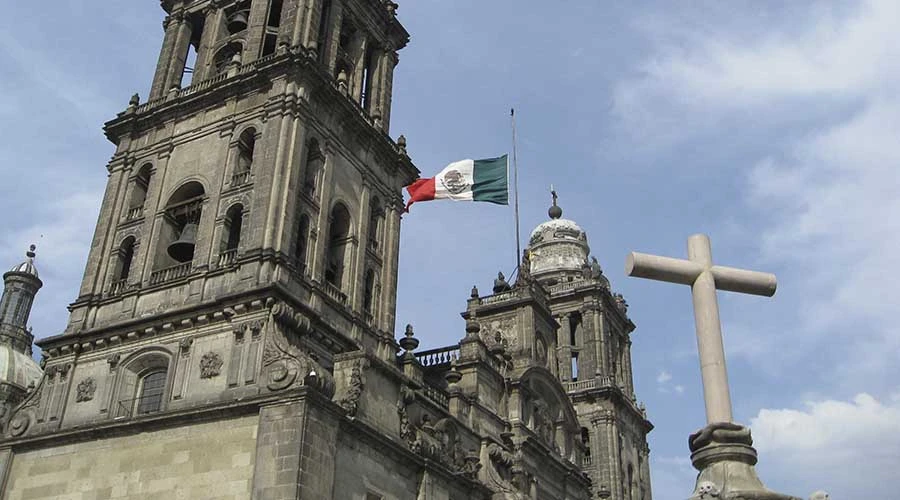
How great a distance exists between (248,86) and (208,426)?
1309 centimetres

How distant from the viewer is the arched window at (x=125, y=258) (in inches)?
1277

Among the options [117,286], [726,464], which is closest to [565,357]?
[117,286]

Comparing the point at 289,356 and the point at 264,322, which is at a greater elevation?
the point at 264,322

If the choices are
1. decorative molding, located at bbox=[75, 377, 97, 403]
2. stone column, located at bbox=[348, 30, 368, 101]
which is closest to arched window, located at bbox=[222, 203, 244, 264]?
decorative molding, located at bbox=[75, 377, 97, 403]

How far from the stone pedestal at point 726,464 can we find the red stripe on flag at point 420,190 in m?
26.2

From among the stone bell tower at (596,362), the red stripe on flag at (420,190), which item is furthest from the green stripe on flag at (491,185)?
the stone bell tower at (596,362)

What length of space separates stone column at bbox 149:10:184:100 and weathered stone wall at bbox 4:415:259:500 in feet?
48.1

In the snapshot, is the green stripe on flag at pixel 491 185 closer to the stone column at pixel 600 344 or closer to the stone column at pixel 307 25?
the stone column at pixel 307 25

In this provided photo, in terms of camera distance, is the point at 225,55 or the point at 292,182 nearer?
the point at 292,182

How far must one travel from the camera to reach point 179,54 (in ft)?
120

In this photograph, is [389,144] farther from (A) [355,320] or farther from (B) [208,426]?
(B) [208,426]

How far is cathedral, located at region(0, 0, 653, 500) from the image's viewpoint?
1024 inches

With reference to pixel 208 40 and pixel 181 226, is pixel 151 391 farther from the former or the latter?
pixel 208 40

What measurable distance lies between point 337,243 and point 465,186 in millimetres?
6861
